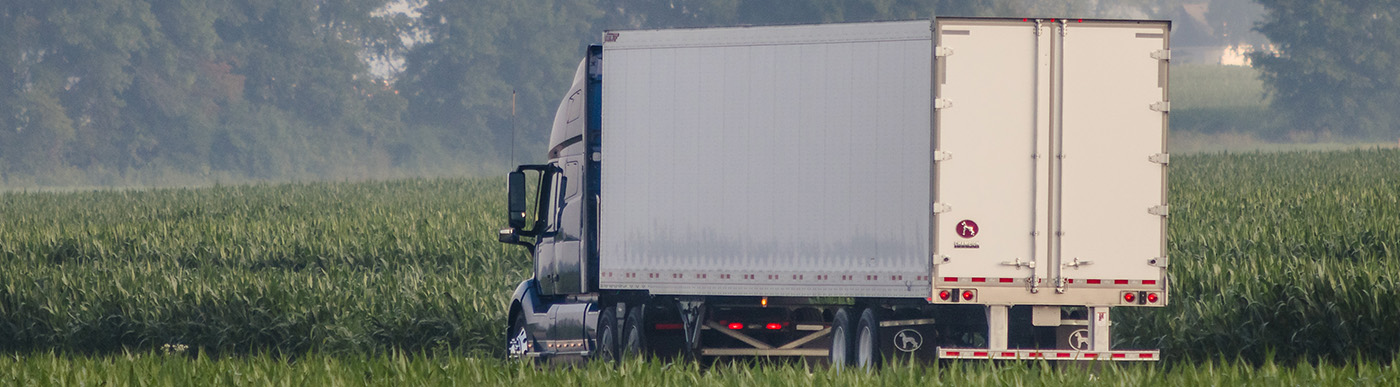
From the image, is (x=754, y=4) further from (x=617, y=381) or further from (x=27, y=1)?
(x=617, y=381)

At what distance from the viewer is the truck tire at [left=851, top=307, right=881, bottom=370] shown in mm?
10391

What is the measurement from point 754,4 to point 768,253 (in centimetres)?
8638

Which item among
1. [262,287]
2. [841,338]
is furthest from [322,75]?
[841,338]

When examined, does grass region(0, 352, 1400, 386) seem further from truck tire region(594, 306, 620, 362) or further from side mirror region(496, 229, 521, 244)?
side mirror region(496, 229, 521, 244)

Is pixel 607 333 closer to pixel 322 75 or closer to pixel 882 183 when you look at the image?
pixel 882 183

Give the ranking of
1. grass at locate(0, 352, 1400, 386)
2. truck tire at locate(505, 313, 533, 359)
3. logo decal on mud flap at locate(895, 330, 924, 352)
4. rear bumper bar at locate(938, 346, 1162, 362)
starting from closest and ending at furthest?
grass at locate(0, 352, 1400, 386), rear bumper bar at locate(938, 346, 1162, 362), logo decal on mud flap at locate(895, 330, 924, 352), truck tire at locate(505, 313, 533, 359)

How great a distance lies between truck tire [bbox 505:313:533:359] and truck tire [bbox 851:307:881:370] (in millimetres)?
3175

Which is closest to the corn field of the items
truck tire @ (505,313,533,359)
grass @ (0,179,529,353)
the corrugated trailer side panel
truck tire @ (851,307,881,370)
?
grass @ (0,179,529,353)

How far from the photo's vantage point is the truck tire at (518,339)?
42.2 ft

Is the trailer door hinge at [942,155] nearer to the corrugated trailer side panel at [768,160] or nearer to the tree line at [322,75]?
the corrugated trailer side panel at [768,160]

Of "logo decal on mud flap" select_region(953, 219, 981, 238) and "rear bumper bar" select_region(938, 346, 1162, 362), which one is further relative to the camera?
"logo decal on mud flap" select_region(953, 219, 981, 238)

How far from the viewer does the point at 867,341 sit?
416 inches

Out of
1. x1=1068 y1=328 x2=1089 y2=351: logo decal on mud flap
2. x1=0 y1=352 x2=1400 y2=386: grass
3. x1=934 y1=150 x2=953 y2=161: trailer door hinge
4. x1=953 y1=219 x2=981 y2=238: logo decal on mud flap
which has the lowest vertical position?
x1=0 y1=352 x2=1400 y2=386: grass

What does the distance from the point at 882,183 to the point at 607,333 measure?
2.83 metres
